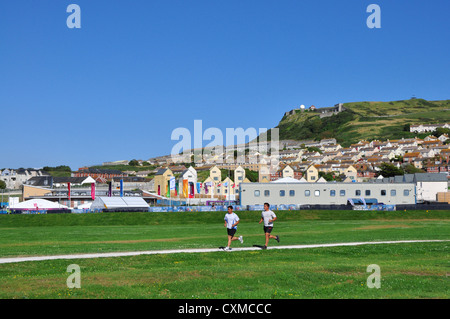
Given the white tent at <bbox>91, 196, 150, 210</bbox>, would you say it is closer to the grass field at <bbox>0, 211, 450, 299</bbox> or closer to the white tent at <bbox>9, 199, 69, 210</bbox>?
the white tent at <bbox>9, 199, 69, 210</bbox>

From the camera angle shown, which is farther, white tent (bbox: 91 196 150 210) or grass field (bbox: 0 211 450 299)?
white tent (bbox: 91 196 150 210)

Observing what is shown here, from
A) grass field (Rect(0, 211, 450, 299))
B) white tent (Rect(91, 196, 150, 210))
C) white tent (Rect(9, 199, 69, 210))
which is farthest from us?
white tent (Rect(91, 196, 150, 210))

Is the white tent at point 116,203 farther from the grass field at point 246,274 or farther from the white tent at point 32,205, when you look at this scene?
the grass field at point 246,274

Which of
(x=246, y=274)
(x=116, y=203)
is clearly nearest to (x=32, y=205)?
(x=116, y=203)

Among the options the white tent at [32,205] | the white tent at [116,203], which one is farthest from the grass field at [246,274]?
the white tent at [32,205]

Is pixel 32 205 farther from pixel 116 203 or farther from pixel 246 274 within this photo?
pixel 246 274

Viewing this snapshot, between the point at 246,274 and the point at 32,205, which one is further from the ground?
the point at 246,274

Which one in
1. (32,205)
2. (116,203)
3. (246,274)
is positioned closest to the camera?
(246,274)

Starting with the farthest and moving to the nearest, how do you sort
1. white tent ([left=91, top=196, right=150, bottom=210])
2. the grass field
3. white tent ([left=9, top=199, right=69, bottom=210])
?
1. white tent ([left=91, top=196, right=150, bottom=210])
2. white tent ([left=9, top=199, right=69, bottom=210])
3. the grass field

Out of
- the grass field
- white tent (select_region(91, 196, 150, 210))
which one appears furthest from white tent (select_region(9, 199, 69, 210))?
the grass field

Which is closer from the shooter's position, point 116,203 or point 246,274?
point 246,274

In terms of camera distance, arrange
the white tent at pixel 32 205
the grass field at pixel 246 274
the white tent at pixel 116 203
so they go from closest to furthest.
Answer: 1. the grass field at pixel 246 274
2. the white tent at pixel 32 205
3. the white tent at pixel 116 203

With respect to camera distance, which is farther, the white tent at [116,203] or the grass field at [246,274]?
the white tent at [116,203]

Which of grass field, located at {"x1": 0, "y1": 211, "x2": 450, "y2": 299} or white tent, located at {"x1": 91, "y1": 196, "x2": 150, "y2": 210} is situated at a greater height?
grass field, located at {"x1": 0, "y1": 211, "x2": 450, "y2": 299}
